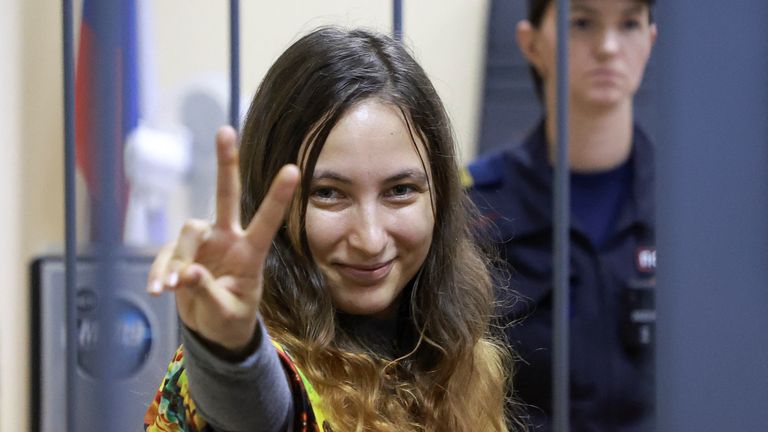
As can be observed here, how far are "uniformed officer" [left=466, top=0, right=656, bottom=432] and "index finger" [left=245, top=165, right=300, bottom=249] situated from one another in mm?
738

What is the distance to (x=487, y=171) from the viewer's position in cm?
147

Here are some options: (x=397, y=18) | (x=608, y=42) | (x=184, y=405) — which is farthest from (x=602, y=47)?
(x=184, y=405)

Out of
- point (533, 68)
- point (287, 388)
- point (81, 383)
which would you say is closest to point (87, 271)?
point (81, 383)

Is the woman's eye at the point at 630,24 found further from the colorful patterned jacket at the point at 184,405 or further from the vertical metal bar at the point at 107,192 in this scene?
the colorful patterned jacket at the point at 184,405

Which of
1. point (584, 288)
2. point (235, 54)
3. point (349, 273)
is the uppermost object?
point (235, 54)

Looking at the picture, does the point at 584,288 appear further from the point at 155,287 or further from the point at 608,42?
the point at 155,287

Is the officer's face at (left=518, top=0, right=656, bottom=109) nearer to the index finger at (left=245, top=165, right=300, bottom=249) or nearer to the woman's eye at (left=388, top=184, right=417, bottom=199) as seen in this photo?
the woman's eye at (left=388, top=184, right=417, bottom=199)

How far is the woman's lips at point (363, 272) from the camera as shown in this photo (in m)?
0.84

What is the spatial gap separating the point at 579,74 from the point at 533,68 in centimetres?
10

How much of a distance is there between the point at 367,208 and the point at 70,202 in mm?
342

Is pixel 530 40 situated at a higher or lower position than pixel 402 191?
higher

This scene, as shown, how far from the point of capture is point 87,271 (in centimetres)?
145

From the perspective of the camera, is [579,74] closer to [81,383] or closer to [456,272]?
[456,272]

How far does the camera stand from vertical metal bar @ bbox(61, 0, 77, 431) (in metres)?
1.03
